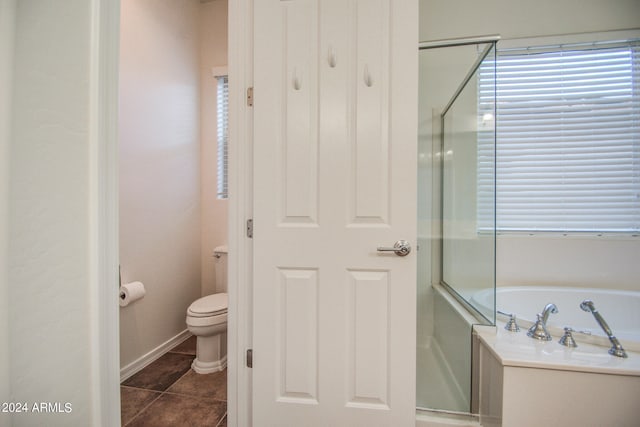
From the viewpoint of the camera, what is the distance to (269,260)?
1.18 meters

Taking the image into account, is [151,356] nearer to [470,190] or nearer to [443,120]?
[470,190]

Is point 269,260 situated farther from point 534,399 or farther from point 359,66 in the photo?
point 534,399

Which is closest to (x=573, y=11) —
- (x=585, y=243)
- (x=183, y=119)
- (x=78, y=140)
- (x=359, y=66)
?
(x=585, y=243)

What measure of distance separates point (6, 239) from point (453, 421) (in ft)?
5.44

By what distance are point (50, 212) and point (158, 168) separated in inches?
64.1

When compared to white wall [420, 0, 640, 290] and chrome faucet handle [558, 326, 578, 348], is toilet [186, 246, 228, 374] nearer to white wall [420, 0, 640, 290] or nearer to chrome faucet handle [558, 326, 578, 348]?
chrome faucet handle [558, 326, 578, 348]

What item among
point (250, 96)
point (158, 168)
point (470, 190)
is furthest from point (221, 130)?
point (470, 190)

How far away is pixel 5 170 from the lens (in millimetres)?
515

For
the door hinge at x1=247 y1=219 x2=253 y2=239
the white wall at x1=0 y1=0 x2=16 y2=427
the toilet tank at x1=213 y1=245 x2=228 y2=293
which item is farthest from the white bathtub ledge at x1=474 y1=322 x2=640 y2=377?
the toilet tank at x1=213 y1=245 x2=228 y2=293

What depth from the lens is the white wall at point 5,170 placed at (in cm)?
51

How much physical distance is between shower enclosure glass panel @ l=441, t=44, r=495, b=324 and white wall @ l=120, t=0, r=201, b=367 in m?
1.99

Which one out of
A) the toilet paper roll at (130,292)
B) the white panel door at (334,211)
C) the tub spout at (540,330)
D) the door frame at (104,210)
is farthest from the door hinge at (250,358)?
the tub spout at (540,330)

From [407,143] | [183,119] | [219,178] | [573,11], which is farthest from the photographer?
[219,178]

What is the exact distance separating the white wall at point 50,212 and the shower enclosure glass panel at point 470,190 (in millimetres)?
1548
